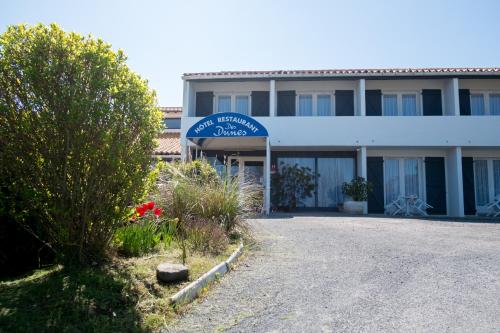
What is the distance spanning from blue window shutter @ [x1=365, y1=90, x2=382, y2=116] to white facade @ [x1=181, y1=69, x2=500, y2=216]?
17 cm

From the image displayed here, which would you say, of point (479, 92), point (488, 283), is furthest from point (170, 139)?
point (488, 283)

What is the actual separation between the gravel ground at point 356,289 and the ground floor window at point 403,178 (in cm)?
935

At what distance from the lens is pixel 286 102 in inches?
677

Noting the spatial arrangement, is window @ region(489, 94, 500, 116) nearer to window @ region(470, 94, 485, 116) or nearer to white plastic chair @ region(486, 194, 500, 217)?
window @ region(470, 94, 485, 116)

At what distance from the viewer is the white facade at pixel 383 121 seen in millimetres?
15438

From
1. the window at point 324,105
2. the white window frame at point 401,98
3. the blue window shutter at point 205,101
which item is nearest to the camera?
the white window frame at point 401,98

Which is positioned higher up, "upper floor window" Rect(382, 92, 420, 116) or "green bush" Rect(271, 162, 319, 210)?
"upper floor window" Rect(382, 92, 420, 116)

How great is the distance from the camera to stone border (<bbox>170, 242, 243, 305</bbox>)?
12.4 feet

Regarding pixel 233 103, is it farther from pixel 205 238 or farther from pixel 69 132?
pixel 69 132

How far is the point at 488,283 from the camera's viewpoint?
4500 millimetres

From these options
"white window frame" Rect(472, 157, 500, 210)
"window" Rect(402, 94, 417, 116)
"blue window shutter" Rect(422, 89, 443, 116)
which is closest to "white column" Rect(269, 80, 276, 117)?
"window" Rect(402, 94, 417, 116)

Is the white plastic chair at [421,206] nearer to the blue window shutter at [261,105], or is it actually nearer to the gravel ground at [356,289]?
the blue window shutter at [261,105]

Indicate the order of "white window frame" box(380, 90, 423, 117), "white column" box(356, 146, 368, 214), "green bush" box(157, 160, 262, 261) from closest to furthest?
"green bush" box(157, 160, 262, 261), "white column" box(356, 146, 368, 214), "white window frame" box(380, 90, 423, 117)

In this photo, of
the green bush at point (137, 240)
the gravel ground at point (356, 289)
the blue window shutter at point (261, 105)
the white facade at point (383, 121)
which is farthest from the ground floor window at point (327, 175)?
the green bush at point (137, 240)
